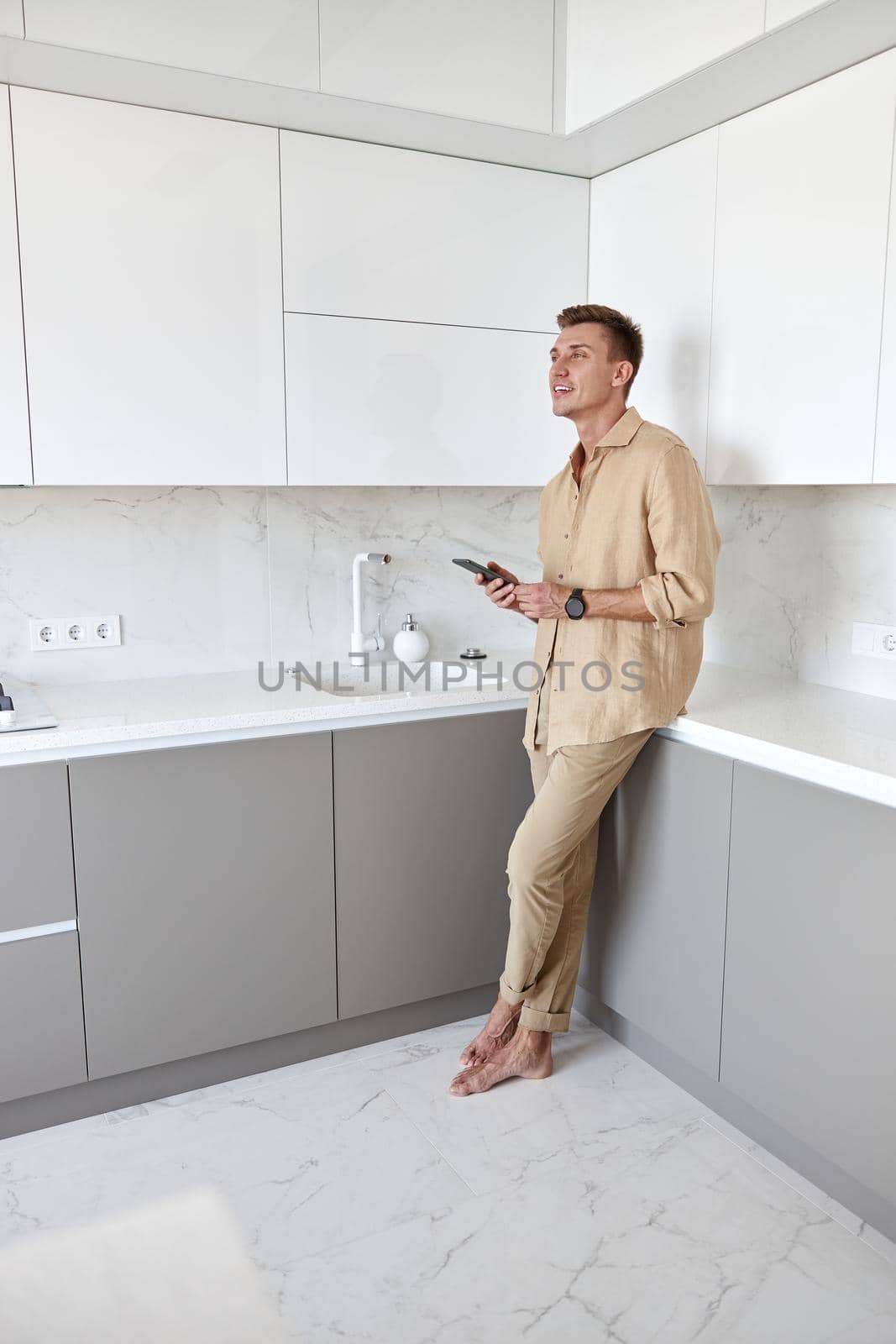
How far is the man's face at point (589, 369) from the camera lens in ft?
7.64

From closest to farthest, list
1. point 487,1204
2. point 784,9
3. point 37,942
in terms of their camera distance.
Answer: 1. point 784,9
2. point 487,1204
3. point 37,942

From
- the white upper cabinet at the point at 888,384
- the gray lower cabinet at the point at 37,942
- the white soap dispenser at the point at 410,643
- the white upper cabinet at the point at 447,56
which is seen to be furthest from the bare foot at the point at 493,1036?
the white upper cabinet at the point at 447,56

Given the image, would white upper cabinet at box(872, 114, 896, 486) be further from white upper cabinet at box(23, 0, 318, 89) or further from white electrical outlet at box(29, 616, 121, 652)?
white electrical outlet at box(29, 616, 121, 652)

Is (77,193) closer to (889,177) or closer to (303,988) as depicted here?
(889,177)

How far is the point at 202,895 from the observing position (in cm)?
235

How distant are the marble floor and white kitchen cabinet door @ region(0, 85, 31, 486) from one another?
1462mm

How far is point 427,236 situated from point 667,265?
0.61 meters

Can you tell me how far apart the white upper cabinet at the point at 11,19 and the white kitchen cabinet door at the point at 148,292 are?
0.23m

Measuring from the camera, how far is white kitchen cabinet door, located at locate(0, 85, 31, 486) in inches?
85.8

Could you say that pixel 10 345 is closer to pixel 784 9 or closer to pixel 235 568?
pixel 235 568

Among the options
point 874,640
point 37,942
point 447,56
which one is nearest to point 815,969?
point 874,640

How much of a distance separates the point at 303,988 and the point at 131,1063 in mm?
414

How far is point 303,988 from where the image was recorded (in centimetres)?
251

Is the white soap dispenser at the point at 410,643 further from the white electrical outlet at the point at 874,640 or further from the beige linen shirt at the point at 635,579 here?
the white electrical outlet at the point at 874,640
